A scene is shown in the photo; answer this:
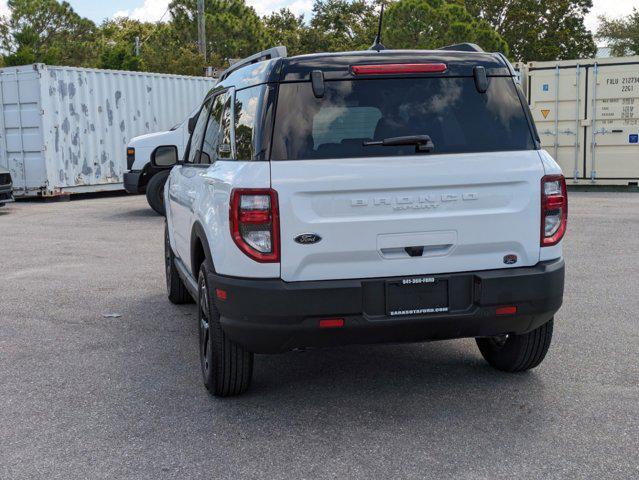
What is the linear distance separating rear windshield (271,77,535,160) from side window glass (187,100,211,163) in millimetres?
1675

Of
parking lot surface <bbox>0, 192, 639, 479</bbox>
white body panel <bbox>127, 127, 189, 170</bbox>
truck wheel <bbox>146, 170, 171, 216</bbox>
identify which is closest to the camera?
parking lot surface <bbox>0, 192, 639, 479</bbox>

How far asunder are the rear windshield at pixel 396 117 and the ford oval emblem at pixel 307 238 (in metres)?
0.39

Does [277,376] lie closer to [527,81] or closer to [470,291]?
[470,291]

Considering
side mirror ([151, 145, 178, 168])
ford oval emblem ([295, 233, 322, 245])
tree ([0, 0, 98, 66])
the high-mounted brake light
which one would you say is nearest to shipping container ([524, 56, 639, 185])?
side mirror ([151, 145, 178, 168])

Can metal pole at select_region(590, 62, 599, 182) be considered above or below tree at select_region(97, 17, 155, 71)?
below

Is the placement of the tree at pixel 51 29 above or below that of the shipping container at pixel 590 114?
above

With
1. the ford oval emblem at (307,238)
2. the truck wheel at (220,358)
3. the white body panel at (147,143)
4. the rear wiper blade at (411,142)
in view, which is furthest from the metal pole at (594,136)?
the ford oval emblem at (307,238)

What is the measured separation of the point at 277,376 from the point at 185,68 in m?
35.6

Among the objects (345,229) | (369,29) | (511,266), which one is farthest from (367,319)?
(369,29)

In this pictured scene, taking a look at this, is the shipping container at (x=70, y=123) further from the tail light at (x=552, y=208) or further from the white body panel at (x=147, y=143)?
the tail light at (x=552, y=208)

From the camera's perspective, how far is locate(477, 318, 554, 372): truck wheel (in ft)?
15.8

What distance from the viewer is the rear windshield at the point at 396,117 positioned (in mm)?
4148

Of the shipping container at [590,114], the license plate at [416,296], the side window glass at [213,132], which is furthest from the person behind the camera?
the shipping container at [590,114]

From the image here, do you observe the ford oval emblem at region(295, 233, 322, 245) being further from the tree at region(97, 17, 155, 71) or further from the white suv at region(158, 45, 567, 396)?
the tree at region(97, 17, 155, 71)
